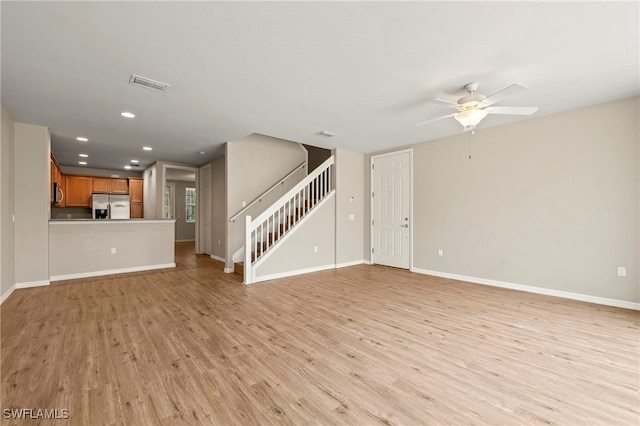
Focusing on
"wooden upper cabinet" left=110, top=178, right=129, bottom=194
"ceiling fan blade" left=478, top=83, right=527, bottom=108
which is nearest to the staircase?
"ceiling fan blade" left=478, top=83, right=527, bottom=108

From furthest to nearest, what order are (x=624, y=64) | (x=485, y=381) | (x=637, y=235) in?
(x=637, y=235) → (x=624, y=64) → (x=485, y=381)

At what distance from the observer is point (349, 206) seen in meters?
6.34

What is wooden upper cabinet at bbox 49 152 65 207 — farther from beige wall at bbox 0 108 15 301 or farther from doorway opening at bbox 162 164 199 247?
doorway opening at bbox 162 164 199 247

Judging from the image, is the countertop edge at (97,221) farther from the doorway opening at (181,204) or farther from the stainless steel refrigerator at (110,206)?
the doorway opening at (181,204)

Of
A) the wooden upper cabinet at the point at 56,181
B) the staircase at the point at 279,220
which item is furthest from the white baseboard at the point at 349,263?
the wooden upper cabinet at the point at 56,181

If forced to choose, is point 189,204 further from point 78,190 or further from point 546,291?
point 546,291

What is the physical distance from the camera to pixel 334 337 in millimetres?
2674

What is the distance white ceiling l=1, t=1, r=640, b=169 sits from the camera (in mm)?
1948

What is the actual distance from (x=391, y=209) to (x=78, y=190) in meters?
9.02

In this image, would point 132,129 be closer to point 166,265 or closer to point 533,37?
point 166,265

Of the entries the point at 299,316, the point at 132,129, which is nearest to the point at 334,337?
the point at 299,316

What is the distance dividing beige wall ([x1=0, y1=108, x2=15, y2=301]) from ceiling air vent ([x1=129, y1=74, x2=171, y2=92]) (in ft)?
7.48

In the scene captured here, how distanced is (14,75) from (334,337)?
4187 mm

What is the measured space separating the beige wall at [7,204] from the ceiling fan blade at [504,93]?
5913mm
